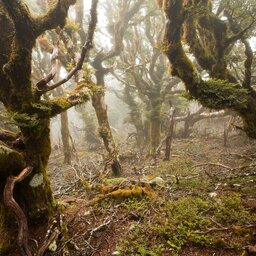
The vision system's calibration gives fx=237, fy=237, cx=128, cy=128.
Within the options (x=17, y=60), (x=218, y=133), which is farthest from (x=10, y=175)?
(x=218, y=133)

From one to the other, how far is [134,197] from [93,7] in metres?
4.42

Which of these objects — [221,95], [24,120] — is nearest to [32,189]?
[24,120]

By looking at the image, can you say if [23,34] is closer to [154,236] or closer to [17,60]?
[17,60]

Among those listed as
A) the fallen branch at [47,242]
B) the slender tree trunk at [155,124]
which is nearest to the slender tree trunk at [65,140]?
the slender tree trunk at [155,124]

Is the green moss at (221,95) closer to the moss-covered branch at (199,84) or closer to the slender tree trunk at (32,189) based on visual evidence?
the moss-covered branch at (199,84)

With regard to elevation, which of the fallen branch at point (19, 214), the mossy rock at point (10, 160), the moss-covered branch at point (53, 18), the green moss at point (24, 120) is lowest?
the fallen branch at point (19, 214)

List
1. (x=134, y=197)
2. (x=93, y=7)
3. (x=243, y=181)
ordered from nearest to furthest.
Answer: (x=93, y=7)
(x=134, y=197)
(x=243, y=181)

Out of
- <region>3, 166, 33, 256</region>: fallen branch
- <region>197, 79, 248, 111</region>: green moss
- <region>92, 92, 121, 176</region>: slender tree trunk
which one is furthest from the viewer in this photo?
<region>92, 92, 121, 176</region>: slender tree trunk

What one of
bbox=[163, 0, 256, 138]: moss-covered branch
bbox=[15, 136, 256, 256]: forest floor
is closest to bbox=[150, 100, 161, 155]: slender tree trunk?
bbox=[15, 136, 256, 256]: forest floor

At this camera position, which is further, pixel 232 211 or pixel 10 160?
pixel 232 211

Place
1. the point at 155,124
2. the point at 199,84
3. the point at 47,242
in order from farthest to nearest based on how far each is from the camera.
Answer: the point at 155,124, the point at 199,84, the point at 47,242

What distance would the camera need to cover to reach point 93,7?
16.5ft

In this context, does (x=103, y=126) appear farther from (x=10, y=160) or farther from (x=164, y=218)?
(x=10, y=160)

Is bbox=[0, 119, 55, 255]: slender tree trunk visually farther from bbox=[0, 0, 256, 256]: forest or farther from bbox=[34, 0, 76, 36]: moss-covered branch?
bbox=[34, 0, 76, 36]: moss-covered branch
